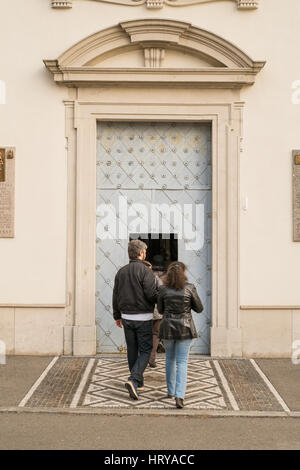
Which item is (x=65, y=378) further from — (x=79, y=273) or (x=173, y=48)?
(x=173, y=48)

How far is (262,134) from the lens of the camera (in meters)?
8.91

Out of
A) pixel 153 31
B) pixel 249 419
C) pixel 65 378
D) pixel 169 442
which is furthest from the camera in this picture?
Answer: pixel 153 31

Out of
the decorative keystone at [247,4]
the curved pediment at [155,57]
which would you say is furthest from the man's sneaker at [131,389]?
the decorative keystone at [247,4]

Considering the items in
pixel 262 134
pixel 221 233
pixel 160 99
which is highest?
pixel 160 99

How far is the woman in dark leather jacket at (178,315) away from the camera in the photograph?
20.5 feet

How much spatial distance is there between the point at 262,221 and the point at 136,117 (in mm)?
2523

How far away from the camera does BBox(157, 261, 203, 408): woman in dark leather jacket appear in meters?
6.24

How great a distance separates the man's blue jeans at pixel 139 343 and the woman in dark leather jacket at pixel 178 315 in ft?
1.30

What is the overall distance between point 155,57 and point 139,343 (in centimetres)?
457

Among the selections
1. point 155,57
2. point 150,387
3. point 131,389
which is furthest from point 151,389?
point 155,57

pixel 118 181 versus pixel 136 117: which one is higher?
pixel 136 117

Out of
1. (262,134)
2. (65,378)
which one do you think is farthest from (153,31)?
(65,378)

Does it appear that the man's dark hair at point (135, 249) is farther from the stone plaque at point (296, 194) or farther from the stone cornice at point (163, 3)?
the stone cornice at point (163, 3)

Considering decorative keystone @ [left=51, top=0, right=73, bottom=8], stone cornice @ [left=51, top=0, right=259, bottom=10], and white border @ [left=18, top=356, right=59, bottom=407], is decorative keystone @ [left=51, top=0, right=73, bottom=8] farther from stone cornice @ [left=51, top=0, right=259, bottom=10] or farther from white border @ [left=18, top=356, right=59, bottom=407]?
white border @ [left=18, top=356, right=59, bottom=407]
